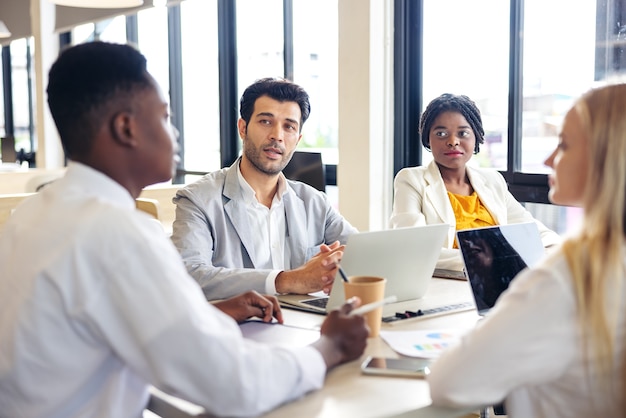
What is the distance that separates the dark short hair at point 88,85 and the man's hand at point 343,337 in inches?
21.6

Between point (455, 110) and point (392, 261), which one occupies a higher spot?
point (455, 110)

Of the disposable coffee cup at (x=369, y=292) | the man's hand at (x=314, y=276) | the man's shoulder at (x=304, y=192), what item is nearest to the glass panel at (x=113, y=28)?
the man's shoulder at (x=304, y=192)

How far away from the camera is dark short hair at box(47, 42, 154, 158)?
1.21 meters

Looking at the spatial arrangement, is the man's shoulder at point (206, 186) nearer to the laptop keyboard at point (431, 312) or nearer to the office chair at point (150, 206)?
the laptop keyboard at point (431, 312)

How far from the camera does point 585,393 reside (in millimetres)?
1116

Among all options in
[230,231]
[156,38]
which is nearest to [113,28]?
[156,38]

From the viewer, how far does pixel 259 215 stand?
2.47m

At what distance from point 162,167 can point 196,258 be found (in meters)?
0.97

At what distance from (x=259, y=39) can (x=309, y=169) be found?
273 centimetres

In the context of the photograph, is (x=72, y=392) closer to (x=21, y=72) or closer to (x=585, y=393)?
(x=585, y=393)

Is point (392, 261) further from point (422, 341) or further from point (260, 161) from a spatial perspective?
point (260, 161)

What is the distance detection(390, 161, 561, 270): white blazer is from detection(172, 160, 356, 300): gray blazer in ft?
1.63

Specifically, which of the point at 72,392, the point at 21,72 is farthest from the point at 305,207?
the point at 21,72

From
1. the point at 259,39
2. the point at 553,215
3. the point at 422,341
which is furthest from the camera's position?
the point at 259,39
